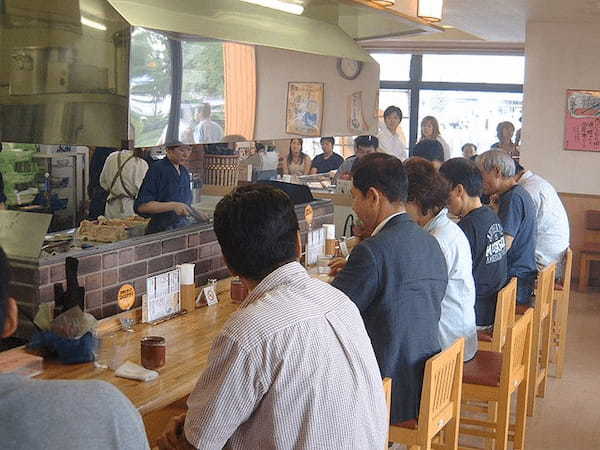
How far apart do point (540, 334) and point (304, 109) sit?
6.57 feet

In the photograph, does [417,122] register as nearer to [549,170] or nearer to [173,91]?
[549,170]

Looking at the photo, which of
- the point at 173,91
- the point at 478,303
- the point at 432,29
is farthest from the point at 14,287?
the point at 432,29

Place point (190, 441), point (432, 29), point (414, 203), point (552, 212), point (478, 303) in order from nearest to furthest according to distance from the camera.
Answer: point (190, 441), point (414, 203), point (478, 303), point (432, 29), point (552, 212)

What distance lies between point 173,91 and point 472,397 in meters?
1.76

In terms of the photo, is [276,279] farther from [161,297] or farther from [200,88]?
[161,297]

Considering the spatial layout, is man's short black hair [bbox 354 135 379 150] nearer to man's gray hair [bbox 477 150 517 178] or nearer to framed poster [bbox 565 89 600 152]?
framed poster [bbox 565 89 600 152]

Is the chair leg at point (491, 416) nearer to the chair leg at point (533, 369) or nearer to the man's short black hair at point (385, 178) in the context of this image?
the chair leg at point (533, 369)

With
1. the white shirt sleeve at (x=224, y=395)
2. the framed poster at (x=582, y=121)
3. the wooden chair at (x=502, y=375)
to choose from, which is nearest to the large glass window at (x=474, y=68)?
the framed poster at (x=582, y=121)

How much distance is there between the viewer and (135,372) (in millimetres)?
2879

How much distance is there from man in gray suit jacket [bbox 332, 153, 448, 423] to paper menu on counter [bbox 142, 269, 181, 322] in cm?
93

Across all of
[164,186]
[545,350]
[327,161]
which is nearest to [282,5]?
[164,186]

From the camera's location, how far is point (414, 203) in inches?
145

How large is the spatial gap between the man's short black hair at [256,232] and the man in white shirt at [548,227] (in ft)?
12.8

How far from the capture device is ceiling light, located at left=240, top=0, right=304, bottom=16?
374 centimetres
